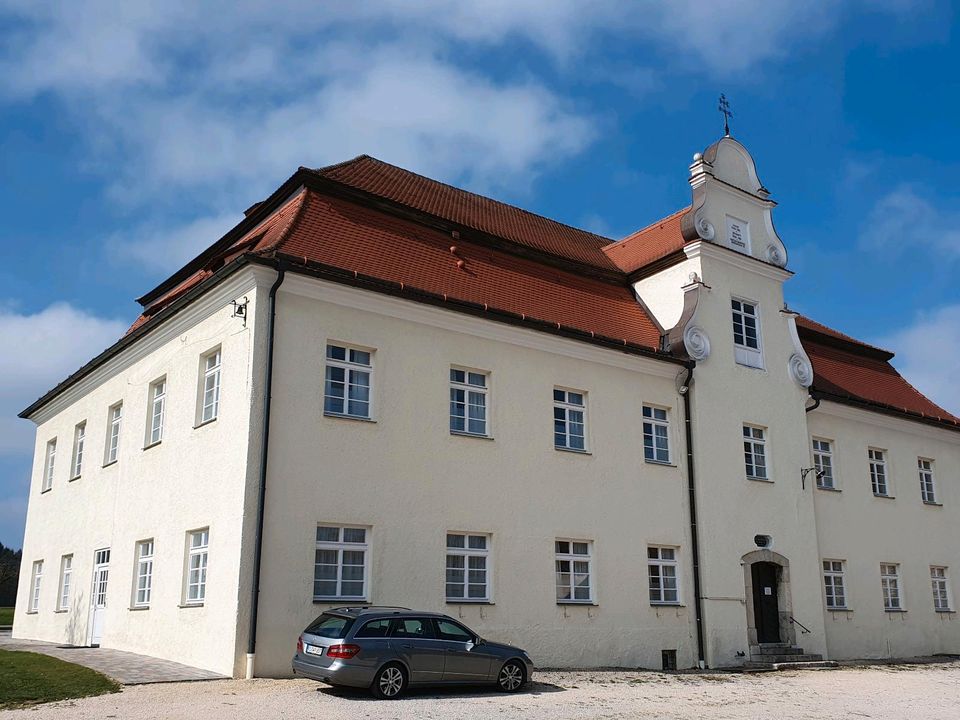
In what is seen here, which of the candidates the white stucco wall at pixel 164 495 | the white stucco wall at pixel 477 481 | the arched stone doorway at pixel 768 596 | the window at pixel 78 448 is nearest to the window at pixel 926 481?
the arched stone doorway at pixel 768 596

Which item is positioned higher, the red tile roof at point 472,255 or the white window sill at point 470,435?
the red tile roof at point 472,255

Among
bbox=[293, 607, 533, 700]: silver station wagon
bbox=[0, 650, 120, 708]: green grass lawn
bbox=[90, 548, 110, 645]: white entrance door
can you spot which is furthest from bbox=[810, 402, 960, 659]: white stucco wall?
bbox=[0, 650, 120, 708]: green grass lawn

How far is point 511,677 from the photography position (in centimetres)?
1401

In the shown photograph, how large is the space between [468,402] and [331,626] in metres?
6.05

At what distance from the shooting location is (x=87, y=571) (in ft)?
66.8

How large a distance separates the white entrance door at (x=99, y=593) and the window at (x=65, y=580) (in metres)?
1.73

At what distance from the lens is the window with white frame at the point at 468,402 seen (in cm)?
1775

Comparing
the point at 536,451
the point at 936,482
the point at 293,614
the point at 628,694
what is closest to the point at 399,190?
the point at 536,451

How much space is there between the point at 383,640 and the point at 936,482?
21199 millimetres

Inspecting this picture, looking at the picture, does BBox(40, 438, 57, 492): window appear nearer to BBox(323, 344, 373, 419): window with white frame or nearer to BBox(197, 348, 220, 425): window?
BBox(197, 348, 220, 425): window

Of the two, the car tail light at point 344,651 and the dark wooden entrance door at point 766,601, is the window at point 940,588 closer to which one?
the dark wooden entrance door at point 766,601

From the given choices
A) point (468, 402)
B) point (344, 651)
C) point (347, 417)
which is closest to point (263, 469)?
point (347, 417)

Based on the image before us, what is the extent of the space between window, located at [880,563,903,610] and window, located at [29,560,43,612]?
21.4m

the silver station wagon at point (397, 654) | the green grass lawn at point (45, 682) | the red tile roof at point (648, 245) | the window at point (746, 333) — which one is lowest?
the green grass lawn at point (45, 682)
